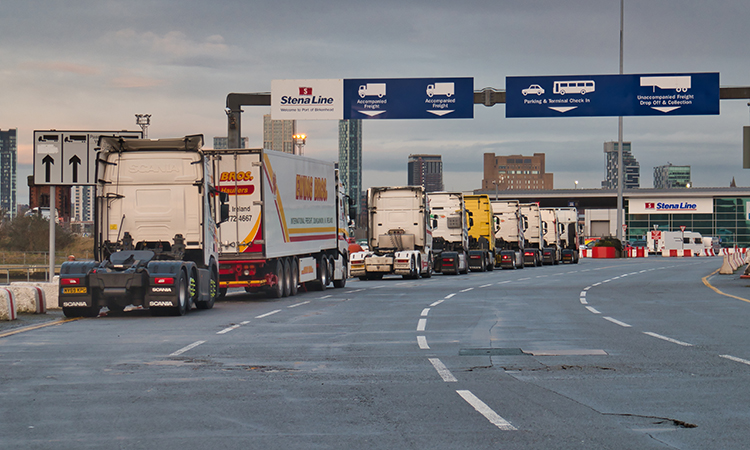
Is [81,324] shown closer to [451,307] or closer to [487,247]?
[451,307]

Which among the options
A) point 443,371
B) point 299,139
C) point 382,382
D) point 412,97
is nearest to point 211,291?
point 443,371

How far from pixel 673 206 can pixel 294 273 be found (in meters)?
99.9

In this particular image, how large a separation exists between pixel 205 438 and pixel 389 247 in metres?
31.6

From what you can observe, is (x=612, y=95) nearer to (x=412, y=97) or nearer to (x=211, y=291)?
(x=412, y=97)

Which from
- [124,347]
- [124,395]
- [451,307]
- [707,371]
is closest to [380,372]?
[124,395]

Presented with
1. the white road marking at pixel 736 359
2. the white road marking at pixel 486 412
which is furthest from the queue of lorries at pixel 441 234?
the white road marking at pixel 486 412

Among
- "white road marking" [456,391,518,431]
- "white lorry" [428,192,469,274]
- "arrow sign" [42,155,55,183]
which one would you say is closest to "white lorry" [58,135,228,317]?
"arrow sign" [42,155,55,183]

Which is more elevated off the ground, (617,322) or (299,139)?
(299,139)

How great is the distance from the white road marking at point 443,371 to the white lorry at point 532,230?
46.1 metres

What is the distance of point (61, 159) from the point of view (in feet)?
72.2

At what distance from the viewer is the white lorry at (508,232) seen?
5272 cm

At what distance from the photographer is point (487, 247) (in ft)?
157

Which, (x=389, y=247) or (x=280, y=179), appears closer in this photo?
(x=280, y=179)

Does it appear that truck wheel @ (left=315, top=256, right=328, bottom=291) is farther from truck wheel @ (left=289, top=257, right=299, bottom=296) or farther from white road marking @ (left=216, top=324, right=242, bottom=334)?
white road marking @ (left=216, top=324, right=242, bottom=334)
